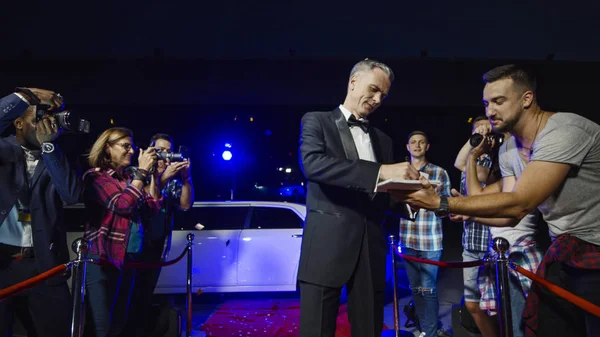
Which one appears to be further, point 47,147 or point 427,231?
point 427,231

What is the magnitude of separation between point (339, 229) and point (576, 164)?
1.23 m

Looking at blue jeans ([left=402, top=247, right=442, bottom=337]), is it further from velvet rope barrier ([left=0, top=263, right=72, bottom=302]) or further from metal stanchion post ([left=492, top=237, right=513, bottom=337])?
velvet rope barrier ([left=0, top=263, right=72, bottom=302])

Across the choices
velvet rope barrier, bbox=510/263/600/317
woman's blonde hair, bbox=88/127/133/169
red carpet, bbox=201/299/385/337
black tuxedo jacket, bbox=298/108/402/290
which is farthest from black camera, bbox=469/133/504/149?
woman's blonde hair, bbox=88/127/133/169

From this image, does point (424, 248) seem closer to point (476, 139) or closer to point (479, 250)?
point (479, 250)

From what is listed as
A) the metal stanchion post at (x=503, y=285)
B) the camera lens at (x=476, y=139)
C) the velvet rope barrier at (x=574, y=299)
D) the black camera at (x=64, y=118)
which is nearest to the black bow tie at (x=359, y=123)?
the metal stanchion post at (x=503, y=285)

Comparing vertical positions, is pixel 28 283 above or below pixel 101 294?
above

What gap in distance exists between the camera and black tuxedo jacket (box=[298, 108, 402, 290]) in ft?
5.82

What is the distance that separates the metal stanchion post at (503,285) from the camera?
2.17 metres

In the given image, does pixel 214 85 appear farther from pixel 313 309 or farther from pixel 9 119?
pixel 313 309

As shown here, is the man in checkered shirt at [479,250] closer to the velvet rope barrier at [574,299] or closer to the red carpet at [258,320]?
the velvet rope barrier at [574,299]

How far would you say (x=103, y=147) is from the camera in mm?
3076

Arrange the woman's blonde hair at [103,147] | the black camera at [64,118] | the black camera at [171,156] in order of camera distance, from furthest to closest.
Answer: the black camera at [171,156] → the woman's blonde hair at [103,147] → the black camera at [64,118]

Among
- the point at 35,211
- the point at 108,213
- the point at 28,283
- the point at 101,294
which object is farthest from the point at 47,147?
the point at 101,294

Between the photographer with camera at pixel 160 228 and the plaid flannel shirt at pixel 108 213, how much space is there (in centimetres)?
64
